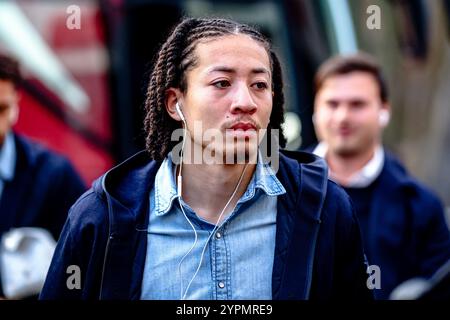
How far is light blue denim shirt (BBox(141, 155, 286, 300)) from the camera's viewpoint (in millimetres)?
2400

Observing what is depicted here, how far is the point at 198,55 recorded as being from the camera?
2.52m

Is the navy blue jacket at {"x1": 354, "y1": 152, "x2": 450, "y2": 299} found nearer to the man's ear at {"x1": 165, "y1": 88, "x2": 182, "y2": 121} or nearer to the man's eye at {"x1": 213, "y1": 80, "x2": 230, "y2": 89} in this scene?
the man's ear at {"x1": 165, "y1": 88, "x2": 182, "y2": 121}

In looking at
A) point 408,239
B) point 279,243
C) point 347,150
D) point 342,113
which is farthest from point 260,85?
point 342,113

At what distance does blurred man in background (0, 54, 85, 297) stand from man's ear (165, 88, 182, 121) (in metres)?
1.33

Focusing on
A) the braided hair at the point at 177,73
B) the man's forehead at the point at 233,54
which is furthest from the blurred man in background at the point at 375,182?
the man's forehead at the point at 233,54

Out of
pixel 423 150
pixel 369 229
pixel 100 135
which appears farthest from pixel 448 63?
pixel 369 229

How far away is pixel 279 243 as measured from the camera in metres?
2.40

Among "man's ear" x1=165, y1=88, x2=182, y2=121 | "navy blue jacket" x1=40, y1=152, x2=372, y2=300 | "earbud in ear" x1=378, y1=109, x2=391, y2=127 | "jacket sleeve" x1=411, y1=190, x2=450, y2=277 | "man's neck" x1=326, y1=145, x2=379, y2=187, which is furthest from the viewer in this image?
"earbud in ear" x1=378, y1=109, x2=391, y2=127

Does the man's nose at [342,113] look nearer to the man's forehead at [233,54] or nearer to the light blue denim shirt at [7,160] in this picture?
the light blue denim shirt at [7,160]

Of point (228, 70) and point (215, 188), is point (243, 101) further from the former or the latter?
point (215, 188)

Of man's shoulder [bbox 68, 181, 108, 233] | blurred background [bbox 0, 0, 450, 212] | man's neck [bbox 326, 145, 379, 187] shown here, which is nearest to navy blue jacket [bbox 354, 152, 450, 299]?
man's neck [bbox 326, 145, 379, 187]

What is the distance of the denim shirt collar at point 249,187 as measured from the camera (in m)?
2.46

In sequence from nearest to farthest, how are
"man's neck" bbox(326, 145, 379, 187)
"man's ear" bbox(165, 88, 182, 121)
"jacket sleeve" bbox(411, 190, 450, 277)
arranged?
"man's ear" bbox(165, 88, 182, 121) < "jacket sleeve" bbox(411, 190, 450, 277) < "man's neck" bbox(326, 145, 379, 187)

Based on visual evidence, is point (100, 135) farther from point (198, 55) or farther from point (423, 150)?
point (423, 150)
